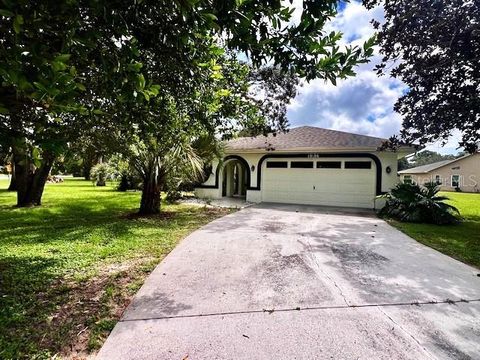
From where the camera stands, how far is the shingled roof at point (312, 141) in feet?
45.5

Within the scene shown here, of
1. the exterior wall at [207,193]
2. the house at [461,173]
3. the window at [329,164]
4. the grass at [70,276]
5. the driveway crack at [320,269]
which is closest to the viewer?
the grass at [70,276]

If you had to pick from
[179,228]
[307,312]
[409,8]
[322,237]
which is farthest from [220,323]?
[409,8]

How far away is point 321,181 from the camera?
48.2 ft

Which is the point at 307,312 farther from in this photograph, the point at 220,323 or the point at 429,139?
the point at 429,139

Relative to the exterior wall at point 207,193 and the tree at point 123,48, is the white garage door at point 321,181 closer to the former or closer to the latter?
the exterior wall at point 207,193

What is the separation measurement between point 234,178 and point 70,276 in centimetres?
1573

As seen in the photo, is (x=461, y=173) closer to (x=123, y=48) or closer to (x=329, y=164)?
(x=329, y=164)

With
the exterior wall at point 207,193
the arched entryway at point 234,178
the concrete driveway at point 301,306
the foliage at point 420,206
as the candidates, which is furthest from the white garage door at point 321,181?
the concrete driveway at point 301,306

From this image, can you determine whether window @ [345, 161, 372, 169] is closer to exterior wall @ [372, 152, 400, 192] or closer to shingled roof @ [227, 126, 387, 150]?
exterior wall @ [372, 152, 400, 192]

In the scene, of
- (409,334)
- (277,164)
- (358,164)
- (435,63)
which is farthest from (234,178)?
(409,334)

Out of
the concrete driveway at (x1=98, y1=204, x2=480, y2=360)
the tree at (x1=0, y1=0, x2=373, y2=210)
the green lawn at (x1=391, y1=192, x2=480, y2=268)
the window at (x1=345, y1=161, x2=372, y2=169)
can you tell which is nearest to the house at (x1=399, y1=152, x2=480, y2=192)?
the window at (x1=345, y1=161, x2=372, y2=169)

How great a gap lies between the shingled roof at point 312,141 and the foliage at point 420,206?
2.89 metres

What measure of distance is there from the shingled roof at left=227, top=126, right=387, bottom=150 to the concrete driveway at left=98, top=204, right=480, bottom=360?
8.46 m

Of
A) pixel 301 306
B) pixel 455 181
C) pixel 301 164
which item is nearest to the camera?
pixel 301 306
